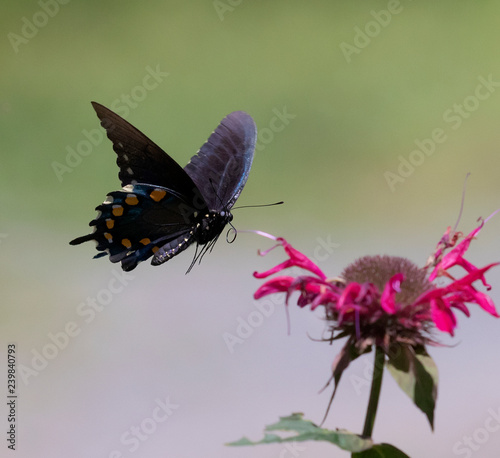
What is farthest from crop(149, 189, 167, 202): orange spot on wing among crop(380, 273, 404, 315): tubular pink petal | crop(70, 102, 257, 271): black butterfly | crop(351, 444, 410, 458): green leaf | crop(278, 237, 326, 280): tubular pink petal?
crop(351, 444, 410, 458): green leaf

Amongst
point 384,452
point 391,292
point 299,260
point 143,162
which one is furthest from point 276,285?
point 143,162

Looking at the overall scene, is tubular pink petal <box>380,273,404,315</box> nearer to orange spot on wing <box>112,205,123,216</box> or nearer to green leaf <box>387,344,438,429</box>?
green leaf <box>387,344,438,429</box>

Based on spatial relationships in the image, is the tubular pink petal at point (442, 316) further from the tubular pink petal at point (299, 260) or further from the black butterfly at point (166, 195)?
the black butterfly at point (166, 195)

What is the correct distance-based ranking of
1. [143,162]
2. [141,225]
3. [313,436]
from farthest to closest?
[141,225] → [143,162] → [313,436]

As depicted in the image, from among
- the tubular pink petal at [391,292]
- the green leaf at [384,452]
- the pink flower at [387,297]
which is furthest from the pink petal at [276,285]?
the green leaf at [384,452]

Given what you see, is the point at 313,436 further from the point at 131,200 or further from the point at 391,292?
the point at 131,200

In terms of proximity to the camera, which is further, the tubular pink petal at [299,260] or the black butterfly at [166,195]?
the black butterfly at [166,195]
